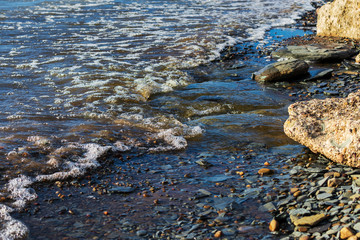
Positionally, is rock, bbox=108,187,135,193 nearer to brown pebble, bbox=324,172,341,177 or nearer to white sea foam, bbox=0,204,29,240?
white sea foam, bbox=0,204,29,240

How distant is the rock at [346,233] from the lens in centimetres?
349

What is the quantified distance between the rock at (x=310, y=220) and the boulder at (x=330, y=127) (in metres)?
1.22

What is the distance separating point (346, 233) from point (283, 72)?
6.74 m

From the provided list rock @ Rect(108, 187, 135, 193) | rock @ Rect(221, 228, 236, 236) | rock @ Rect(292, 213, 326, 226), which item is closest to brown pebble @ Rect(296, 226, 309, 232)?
rock @ Rect(292, 213, 326, 226)

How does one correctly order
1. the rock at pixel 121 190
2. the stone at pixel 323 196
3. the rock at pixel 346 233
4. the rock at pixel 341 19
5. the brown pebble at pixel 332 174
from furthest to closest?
the rock at pixel 341 19 → the rock at pixel 121 190 → the brown pebble at pixel 332 174 → the stone at pixel 323 196 → the rock at pixel 346 233

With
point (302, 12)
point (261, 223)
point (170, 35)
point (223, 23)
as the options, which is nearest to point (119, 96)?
point (261, 223)

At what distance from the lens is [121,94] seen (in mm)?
9188

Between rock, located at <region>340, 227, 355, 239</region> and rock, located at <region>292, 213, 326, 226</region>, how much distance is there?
0.35m

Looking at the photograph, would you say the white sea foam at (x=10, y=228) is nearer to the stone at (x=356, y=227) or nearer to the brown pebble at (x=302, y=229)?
the brown pebble at (x=302, y=229)

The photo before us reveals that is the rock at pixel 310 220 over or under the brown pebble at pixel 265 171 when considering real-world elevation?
over

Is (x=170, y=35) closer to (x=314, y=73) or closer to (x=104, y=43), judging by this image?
(x=104, y=43)

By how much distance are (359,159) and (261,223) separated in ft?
5.18

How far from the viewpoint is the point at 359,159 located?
4777 millimetres

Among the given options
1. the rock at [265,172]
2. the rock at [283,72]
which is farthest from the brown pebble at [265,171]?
the rock at [283,72]
